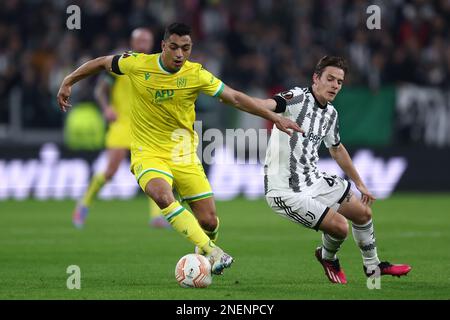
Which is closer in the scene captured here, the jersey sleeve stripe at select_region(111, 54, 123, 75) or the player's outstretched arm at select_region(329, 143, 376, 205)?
the player's outstretched arm at select_region(329, 143, 376, 205)

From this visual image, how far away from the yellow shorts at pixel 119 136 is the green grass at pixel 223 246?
1.10m

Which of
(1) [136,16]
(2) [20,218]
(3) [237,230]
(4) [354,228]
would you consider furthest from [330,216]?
(1) [136,16]

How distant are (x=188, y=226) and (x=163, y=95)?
131 cm

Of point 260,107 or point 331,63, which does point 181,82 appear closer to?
point 260,107

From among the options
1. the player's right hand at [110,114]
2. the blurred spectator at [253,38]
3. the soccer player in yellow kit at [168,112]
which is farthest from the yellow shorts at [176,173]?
the blurred spectator at [253,38]

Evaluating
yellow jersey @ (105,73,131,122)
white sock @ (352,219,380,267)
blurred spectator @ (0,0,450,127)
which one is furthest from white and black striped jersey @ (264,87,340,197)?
blurred spectator @ (0,0,450,127)

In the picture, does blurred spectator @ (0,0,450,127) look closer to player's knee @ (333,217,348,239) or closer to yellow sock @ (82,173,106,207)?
yellow sock @ (82,173,106,207)

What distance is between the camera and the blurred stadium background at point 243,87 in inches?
709

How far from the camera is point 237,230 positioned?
44.9 ft

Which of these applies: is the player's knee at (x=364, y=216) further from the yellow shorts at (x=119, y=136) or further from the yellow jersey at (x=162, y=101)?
the yellow shorts at (x=119, y=136)

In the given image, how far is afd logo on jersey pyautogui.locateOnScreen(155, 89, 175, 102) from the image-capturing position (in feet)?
29.6

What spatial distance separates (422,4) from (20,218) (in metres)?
10.4

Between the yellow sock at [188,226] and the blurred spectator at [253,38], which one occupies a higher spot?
the blurred spectator at [253,38]

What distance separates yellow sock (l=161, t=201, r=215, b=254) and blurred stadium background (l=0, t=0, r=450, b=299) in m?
6.10
